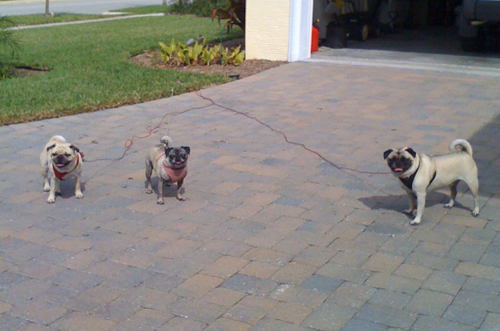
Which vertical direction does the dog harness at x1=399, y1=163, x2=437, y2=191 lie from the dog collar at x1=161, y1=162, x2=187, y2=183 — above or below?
above

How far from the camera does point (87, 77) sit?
37.1ft

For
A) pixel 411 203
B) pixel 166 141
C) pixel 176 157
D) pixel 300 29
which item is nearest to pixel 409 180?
pixel 411 203

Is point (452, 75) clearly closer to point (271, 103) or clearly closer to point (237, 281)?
point (271, 103)

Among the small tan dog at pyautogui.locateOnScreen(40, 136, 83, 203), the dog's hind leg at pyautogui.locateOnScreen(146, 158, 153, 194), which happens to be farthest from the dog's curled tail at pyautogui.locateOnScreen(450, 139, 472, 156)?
the small tan dog at pyautogui.locateOnScreen(40, 136, 83, 203)

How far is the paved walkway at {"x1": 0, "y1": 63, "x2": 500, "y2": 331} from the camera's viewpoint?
13.0ft

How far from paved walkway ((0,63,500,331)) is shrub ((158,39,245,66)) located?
4.02 m

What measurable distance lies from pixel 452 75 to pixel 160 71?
5659 mm

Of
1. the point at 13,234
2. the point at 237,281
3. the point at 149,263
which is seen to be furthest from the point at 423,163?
the point at 13,234

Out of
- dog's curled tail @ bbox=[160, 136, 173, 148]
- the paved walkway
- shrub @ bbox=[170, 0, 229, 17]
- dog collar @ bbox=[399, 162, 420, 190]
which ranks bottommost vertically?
the paved walkway

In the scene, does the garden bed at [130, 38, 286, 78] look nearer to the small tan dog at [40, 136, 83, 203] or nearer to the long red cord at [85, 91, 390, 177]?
the long red cord at [85, 91, 390, 177]

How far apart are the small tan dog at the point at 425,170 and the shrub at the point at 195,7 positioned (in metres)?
17.1

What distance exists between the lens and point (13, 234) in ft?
16.8

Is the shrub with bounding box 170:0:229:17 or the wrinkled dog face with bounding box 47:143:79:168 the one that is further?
the shrub with bounding box 170:0:229:17

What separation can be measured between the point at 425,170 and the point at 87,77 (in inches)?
308
